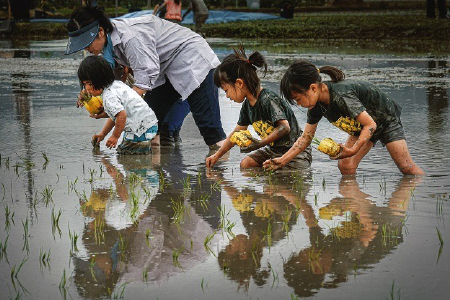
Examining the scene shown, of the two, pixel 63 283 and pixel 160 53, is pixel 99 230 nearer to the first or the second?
pixel 63 283

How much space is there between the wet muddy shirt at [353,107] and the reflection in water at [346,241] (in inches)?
27.4

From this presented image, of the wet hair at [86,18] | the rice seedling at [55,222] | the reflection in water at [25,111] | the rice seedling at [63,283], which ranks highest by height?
the wet hair at [86,18]

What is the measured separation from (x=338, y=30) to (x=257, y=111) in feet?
67.2

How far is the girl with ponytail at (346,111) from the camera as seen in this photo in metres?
5.64

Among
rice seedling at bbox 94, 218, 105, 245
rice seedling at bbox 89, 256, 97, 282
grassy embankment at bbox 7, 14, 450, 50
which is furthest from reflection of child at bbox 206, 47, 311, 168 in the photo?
grassy embankment at bbox 7, 14, 450, 50

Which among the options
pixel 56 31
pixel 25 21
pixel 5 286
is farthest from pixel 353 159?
pixel 25 21

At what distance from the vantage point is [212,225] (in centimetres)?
457

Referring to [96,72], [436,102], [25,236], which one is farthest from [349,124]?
[436,102]

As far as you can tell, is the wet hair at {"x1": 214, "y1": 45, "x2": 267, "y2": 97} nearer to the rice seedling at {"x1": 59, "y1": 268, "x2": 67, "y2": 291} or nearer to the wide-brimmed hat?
the wide-brimmed hat

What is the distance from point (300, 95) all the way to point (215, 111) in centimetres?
189

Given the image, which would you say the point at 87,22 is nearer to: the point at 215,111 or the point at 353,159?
the point at 215,111

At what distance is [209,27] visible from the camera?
28.6 m

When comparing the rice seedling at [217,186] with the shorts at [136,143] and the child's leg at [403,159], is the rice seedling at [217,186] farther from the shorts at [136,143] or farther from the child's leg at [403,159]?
the shorts at [136,143]

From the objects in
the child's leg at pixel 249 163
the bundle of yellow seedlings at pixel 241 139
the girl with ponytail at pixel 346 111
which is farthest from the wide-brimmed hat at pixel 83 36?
the girl with ponytail at pixel 346 111
